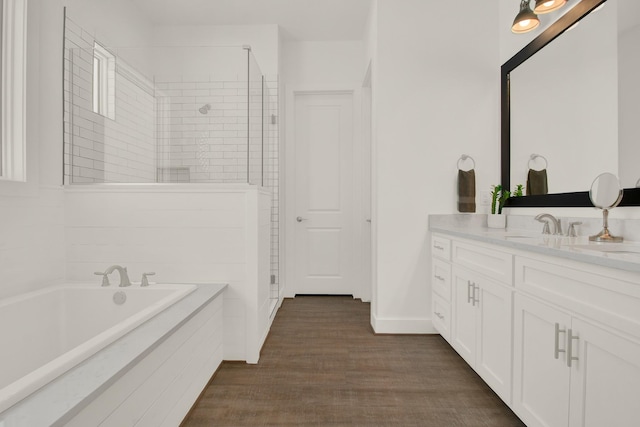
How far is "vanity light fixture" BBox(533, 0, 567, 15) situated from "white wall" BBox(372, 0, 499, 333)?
2.36 feet

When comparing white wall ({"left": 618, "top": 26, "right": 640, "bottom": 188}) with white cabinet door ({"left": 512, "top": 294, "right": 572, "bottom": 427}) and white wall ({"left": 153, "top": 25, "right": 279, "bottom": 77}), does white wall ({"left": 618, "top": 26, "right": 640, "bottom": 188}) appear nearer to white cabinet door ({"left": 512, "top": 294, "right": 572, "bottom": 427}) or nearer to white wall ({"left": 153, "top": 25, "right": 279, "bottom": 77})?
white cabinet door ({"left": 512, "top": 294, "right": 572, "bottom": 427})

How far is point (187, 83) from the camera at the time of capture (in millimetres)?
2773

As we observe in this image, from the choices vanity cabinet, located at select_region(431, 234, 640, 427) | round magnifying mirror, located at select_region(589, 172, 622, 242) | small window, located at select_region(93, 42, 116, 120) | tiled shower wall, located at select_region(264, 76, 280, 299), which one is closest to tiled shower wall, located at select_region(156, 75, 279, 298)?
small window, located at select_region(93, 42, 116, 120)

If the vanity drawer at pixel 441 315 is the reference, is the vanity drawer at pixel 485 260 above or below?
above

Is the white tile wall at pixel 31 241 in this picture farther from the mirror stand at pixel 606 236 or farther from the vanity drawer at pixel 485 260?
the mirror stand at pixel 606 236

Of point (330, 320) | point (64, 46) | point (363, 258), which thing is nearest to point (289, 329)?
point (330, 320)

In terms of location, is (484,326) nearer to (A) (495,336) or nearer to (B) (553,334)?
(A) (495,336)

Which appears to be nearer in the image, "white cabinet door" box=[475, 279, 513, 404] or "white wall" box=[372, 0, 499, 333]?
"white cabinet door" box=[475, 279, 513, 404]

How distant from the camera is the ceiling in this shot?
329 centimetres

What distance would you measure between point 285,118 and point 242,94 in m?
A: 1.24

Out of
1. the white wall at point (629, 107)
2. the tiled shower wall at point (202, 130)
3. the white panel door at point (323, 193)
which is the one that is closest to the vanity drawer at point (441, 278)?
the white wall at point (629, 107)

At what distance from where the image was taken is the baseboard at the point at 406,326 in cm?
287

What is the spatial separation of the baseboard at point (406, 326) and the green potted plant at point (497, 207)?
91cm

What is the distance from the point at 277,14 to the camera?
3.48 meters
